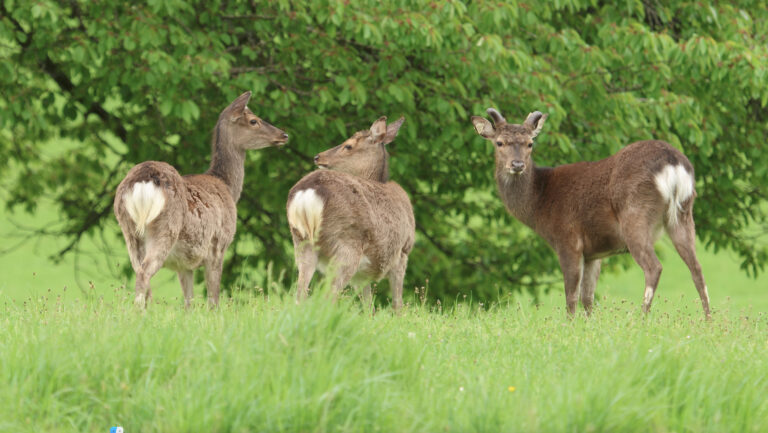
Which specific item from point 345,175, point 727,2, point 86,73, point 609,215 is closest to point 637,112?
point 727,2

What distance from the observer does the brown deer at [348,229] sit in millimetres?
6980

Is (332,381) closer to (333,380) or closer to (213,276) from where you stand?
(333,380)

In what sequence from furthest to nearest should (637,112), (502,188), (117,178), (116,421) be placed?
(117,178) → (637,112) → (502,188) → (116,421)

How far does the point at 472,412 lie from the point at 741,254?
9.39m

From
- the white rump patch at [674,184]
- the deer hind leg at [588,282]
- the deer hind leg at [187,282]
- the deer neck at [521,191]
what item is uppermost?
the white rump patch at [674,184]

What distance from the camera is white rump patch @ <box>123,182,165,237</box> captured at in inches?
270

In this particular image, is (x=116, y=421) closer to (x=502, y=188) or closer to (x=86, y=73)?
(x=502, y=188)

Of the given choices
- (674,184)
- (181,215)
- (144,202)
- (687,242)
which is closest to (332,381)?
(144,202)

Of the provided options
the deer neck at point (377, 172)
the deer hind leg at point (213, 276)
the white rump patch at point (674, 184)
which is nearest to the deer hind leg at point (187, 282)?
the deer hind leg at point (213, 276)

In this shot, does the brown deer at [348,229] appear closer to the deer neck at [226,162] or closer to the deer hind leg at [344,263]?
the deer hind leg at [344,263]

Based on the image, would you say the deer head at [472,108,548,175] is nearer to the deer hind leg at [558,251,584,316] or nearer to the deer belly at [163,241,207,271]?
the deer hind leg at [558,251,584,316]

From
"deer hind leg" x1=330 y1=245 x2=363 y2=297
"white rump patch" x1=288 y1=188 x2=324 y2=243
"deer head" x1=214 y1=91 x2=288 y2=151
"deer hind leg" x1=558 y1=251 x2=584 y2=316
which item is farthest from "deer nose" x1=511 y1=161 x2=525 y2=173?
"deer head" x1=214 y1=91 x2=288 y2=151

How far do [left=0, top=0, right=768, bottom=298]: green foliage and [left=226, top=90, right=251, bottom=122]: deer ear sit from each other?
0.50 meters

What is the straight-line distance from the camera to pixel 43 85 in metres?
12.0
